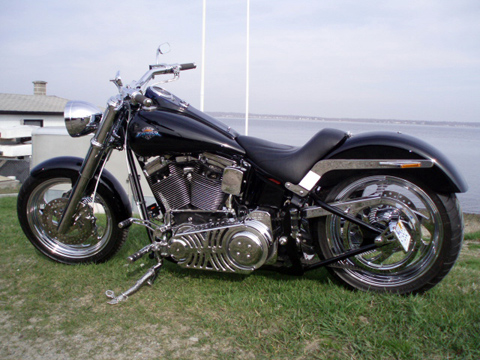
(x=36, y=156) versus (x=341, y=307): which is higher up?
(x=36, y=156)

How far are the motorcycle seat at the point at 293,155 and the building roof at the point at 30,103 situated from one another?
30.0 metres

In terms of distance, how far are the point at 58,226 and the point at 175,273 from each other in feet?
3.47

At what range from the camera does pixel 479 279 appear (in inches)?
131

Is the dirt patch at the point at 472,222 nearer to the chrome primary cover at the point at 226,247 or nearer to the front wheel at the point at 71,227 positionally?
the chrome primary cover at the point at 226,247

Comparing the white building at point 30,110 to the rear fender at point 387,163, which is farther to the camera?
the white building at point 30,110

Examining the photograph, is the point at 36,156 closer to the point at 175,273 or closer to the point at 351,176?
the point at 175,273

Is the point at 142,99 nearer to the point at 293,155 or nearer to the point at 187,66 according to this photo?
the point at 187,66

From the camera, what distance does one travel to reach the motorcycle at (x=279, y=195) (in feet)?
Answer: 9.03

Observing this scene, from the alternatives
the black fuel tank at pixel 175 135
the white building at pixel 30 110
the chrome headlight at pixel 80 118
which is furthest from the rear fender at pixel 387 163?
the white building at pixel 30 110

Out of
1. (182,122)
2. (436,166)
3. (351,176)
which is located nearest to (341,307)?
(351,176)

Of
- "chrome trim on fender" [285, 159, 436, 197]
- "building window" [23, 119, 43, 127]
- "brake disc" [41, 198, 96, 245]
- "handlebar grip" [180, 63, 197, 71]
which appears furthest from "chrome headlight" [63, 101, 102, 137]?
"building window" [23, 119, 43, 127]

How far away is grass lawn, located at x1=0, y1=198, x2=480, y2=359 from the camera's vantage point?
240 cm

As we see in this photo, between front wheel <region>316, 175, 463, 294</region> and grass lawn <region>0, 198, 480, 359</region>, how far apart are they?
0.15 metres

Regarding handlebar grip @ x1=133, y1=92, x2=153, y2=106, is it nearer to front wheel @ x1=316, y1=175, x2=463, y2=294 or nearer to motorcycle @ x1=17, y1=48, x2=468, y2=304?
motorcycle @ x1=17, y1=48, x2=468, y2=304
